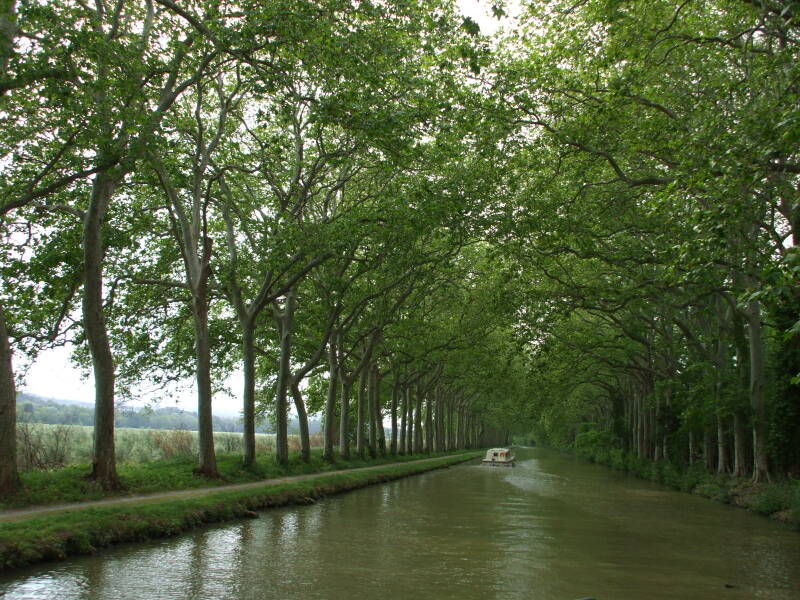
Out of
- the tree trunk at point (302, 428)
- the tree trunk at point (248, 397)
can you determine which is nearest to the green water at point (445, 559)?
the tree trunk at point (248, 397)

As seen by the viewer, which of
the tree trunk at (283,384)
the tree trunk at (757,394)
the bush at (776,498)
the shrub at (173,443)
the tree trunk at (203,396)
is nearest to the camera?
the bush at (776,498)

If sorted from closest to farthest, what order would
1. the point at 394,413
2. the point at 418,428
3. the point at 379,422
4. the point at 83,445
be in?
the point at 83,445 < the point at 379,422 < the point at 394,413 < the point at 418,428

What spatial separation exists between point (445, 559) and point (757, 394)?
59.2ft

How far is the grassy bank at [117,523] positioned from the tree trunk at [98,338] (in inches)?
96.8

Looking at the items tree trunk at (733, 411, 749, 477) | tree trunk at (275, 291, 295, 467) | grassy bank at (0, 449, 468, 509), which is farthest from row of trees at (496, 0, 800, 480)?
grassy bank at (0, 449, 468, 509)

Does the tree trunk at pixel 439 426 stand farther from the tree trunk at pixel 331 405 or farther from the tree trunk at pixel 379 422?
the tree trunk at pixel 331 405

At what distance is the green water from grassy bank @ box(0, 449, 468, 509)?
3.31m

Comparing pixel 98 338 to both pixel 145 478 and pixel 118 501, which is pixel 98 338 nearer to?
pixel 118 501

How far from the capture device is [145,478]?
19344 millimetres

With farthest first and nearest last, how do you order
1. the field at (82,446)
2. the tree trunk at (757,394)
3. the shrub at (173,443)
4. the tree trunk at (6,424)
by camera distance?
the shrub at (173,443)
the tree trunk at (757,394)
the field at (82,446)
the tree trunk at (6,424)

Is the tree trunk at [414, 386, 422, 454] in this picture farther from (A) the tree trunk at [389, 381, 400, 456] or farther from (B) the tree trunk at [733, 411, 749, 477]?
(B) the tree trunk at [733, 411, 749, 477]

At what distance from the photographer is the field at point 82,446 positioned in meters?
20.7

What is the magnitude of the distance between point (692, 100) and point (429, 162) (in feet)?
27.0

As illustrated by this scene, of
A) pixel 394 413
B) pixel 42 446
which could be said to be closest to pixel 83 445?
pixel 42 446
